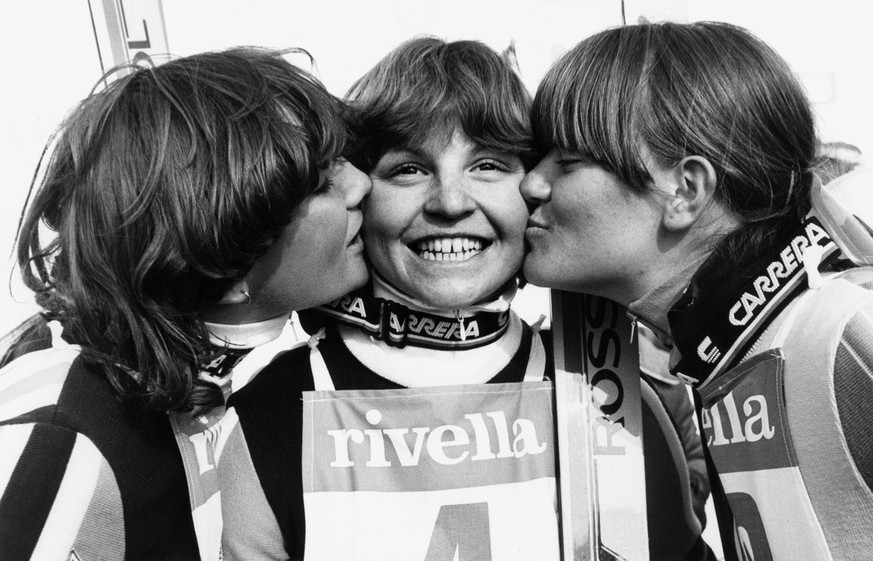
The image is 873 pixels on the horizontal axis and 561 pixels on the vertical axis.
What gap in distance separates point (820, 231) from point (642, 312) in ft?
1.06

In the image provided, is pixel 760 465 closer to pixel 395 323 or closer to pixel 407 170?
pixel 395 323

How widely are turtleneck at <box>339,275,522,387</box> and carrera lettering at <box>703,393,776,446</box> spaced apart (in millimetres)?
400

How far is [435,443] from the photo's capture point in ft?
4.67

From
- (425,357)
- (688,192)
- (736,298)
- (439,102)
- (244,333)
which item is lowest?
(425,357)

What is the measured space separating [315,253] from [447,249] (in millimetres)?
253

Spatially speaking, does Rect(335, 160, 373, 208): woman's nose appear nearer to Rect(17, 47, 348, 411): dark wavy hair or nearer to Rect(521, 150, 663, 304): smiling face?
Rect(17, 47, 348, 411): dark wavy hair

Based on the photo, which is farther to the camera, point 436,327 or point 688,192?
point 436,327

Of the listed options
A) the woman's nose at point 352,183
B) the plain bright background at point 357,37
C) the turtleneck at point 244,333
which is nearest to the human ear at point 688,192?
the woman's nose at point 352,183

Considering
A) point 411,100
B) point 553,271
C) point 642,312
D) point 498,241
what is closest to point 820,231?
point 642,312

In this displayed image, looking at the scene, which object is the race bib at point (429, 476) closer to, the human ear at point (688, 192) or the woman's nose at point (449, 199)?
the woman's nose at point (449, 199)

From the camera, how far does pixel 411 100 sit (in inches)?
57.8

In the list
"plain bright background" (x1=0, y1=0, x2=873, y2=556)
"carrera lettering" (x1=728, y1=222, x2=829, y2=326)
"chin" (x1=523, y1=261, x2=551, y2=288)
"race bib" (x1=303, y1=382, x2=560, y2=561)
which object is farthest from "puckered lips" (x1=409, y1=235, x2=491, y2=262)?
"plain bright background" (x1=0, y1=0, x2=873, y2=556)

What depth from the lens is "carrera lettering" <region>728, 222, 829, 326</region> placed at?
1.20m

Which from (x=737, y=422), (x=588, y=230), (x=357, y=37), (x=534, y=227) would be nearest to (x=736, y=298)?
(x=737, y=422)
